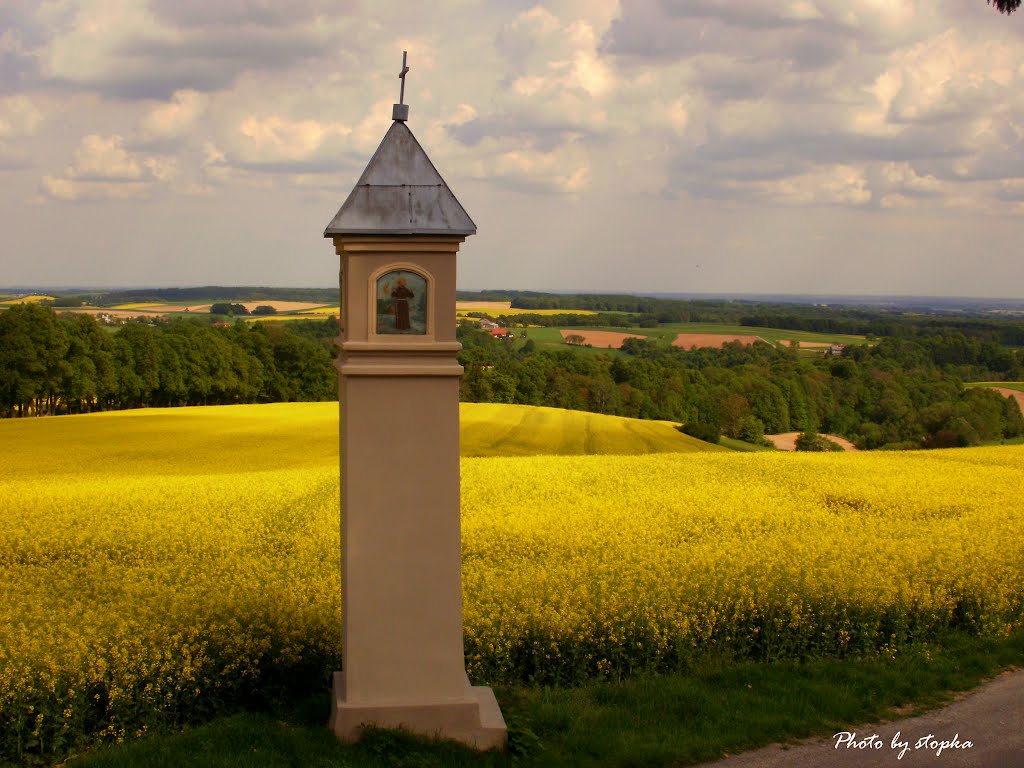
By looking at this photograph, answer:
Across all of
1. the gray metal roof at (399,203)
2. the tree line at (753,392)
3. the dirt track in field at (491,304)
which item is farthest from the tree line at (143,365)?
the dirt track in field at (491,304)

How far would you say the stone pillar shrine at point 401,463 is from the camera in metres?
7.34

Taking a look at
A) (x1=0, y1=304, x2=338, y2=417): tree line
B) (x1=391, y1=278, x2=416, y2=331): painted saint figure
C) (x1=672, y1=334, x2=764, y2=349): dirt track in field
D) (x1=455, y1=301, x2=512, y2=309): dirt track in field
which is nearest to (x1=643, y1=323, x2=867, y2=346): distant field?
(x1=672, y1=334, x2=764, y2=349): dirt track in field

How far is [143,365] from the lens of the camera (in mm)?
56906

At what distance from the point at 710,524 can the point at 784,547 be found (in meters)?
2.16

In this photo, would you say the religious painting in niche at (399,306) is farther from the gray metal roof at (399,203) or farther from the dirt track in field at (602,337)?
the dirt track in field at (602,337)

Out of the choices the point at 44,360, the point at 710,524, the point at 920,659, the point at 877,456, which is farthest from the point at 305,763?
the point at 44,360

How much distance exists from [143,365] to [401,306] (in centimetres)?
5410

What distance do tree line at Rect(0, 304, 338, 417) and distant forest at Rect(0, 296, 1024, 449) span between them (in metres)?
0.09

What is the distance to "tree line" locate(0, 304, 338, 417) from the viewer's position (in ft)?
159

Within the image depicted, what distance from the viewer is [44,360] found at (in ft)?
160

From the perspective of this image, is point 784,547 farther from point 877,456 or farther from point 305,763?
point 877,456

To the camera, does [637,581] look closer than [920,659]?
No

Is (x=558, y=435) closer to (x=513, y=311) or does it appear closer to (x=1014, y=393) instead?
(x=1014, y=393)

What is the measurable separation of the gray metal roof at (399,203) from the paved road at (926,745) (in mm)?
4830
